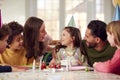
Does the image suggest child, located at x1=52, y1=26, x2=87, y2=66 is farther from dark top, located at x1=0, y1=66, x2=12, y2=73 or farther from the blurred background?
the blurred background

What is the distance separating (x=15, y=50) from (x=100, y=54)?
573 mm

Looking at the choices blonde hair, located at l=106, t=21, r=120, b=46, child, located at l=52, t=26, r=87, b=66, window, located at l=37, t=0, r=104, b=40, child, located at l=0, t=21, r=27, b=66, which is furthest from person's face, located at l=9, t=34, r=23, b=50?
window, located at l=37, t=0, r=104, b=40

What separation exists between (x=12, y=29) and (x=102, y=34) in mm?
635

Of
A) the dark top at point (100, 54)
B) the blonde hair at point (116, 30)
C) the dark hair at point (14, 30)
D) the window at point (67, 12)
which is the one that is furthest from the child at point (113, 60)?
the window at point (67, 12)

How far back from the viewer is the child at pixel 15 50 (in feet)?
6.13

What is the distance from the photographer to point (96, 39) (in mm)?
2023

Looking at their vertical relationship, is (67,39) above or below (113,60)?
above

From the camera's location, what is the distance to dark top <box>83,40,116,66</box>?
1.92 meters

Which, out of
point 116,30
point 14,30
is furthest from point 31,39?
point 116,30

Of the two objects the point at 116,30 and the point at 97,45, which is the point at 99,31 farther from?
the point at 116,30

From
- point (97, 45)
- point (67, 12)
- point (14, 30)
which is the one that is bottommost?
point (97, 45)

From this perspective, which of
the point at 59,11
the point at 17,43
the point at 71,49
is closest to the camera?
the point at 17,43

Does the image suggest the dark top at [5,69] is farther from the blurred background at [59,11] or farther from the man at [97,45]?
the blurred background at [59,11]

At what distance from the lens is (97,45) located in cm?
201
